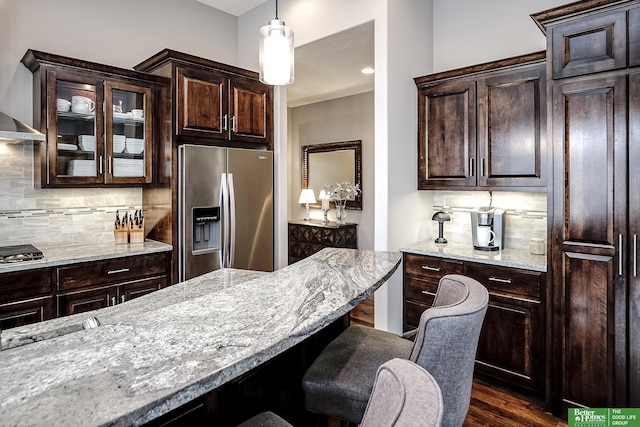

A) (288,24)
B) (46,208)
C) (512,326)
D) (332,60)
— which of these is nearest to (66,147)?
(46,208)

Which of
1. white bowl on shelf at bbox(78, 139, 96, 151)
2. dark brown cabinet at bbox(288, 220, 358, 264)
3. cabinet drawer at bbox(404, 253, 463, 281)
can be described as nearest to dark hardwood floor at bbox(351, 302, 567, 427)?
cabinet drawer at bbox(404, 253, 463, 281)

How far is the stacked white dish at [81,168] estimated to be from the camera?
2.93m

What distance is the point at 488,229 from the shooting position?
3061mm

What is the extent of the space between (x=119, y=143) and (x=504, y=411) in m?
3.38

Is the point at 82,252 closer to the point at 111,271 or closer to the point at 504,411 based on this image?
the point at 111,271

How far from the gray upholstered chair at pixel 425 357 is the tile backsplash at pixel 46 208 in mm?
2673

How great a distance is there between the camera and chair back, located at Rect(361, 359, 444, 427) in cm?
63

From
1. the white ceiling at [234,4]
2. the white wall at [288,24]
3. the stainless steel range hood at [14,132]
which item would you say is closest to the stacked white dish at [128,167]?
the stainless steel range hood at [14,132]

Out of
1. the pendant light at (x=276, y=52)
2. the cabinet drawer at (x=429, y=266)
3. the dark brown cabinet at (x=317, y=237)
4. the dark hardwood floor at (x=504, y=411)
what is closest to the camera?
the pendant light at (x=276, y=52)

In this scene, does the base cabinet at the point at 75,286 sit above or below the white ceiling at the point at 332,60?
below

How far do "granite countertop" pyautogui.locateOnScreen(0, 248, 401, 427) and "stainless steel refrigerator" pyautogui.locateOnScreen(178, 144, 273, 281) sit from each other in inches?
70.4

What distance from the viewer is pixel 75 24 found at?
3.21 m

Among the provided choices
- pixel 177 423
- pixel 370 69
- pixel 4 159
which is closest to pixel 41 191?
pixel 4 159

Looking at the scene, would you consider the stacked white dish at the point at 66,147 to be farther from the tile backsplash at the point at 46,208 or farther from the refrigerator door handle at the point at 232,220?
the refrigerator door handle at the point at 232,220
